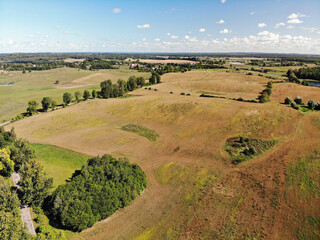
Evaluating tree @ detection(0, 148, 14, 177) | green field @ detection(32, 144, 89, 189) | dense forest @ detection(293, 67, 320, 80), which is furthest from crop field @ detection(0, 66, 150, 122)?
dense forest @ detection(293, 67, 320, 80)

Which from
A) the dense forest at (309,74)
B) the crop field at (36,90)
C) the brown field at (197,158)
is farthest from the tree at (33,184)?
the dense forest at (309,74)

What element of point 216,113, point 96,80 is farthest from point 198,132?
point 96,80

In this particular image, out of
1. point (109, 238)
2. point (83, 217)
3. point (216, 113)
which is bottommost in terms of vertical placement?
point (109, 238)

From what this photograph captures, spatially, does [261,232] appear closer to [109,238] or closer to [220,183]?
[220,183]

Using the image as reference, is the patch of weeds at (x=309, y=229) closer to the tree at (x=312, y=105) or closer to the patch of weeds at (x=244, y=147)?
the patch of weeds at (x=244, y=147)

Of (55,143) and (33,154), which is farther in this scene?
(55,143)

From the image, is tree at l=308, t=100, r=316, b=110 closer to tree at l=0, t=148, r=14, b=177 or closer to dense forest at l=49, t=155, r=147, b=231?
dense forest at l=49, t=155, r=147, b=231

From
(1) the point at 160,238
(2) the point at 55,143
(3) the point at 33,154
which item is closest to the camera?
(1) the point at 160,238

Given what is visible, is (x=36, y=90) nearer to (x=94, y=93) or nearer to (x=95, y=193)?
(x=94, y=93)

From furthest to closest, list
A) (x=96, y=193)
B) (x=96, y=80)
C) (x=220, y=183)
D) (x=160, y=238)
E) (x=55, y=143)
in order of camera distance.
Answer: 1. (x=96, y=80)
2. (x=55, y=143)
3. (x=220, y=183)
4. (x=96, y=193)
5. (x=160, y=238)
